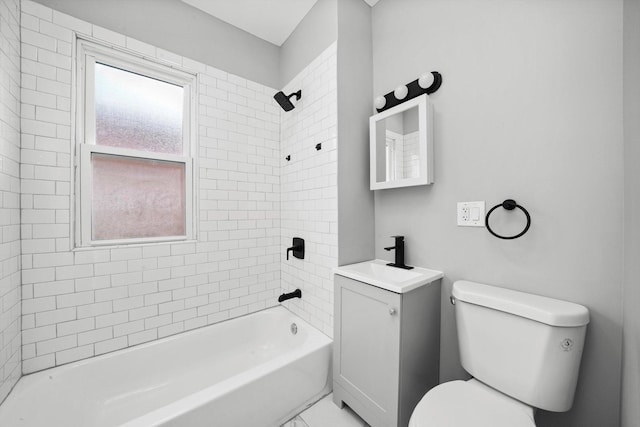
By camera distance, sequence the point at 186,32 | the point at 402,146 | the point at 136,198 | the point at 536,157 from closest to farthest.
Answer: the point at 536,157
the point at 402,146
the point at 136,198
the point at 186,32

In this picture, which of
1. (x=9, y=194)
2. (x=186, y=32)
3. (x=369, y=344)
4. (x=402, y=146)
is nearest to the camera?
(x=9, y=194)

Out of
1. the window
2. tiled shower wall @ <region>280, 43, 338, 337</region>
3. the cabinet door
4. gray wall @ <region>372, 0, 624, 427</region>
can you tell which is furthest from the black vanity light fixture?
the window

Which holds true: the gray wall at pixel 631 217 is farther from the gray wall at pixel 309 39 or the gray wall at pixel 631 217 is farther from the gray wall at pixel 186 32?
the gray wall at pixel 186 32

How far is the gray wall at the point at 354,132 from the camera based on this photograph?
1.64 m

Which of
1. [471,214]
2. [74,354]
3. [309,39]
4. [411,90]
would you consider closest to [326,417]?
[471,214]

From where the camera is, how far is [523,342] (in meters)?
0.97

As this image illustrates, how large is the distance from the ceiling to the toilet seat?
249 centimetres

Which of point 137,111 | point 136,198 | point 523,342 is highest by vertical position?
point 137,111

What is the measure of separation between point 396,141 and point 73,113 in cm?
200

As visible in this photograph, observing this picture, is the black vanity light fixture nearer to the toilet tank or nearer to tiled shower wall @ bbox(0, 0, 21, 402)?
the toilet tank

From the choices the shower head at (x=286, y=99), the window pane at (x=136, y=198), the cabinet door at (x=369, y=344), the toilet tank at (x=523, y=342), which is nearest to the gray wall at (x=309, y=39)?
the shower head at (x=286, y=99)

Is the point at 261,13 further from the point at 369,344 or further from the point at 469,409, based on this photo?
the point at 469,409

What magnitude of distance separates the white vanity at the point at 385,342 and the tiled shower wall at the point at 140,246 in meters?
0.47

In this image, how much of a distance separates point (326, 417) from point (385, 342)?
67 cm
